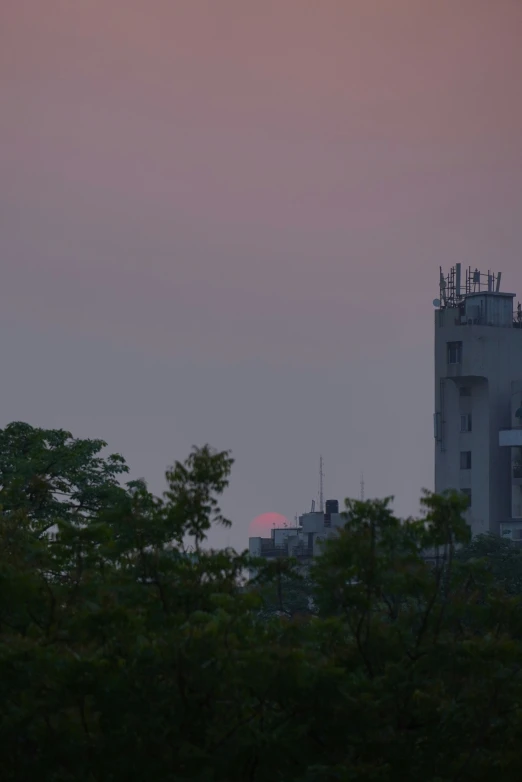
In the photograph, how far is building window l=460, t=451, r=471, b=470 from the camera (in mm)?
101625

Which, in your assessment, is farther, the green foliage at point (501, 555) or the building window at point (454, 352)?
the building window at point (454, 352)

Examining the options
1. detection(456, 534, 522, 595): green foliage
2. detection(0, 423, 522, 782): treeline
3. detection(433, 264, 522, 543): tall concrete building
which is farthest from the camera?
detection(433, 264, 522, 543): tall concrete building

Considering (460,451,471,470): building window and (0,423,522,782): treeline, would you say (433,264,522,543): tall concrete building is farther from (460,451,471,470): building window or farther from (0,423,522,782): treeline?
(0,423,522,782): treeline

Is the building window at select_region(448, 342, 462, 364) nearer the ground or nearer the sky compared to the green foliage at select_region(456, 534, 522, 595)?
nearer the sky

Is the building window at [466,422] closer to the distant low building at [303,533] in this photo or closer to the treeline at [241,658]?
the distant low building at [303,533]

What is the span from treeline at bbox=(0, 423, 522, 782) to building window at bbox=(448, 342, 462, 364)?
3335 inches

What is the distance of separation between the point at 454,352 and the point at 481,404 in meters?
3.51

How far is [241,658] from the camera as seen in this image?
13656 mm

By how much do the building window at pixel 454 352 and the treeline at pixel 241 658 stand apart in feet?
278

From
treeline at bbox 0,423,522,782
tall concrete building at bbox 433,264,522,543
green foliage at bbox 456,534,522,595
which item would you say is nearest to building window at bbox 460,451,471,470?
tall concrete building at bbox 433,264,522,543

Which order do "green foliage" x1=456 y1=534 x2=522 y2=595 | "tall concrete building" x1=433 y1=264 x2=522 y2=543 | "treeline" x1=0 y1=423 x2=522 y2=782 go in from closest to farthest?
"treeline" x1=0 y1=423 x2=522 y2=782 → "green foliage" x1=456 y1=534 x2=522 y2=595 → "tall concrete building" x1=433 y1=264 x2=522 y2=543

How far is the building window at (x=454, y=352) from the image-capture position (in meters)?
100

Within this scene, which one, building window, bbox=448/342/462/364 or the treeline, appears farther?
building window, bbox=448/342/462/364

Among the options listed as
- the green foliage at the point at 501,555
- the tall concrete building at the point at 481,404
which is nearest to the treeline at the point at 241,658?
the green foliage at the point at 501,555
